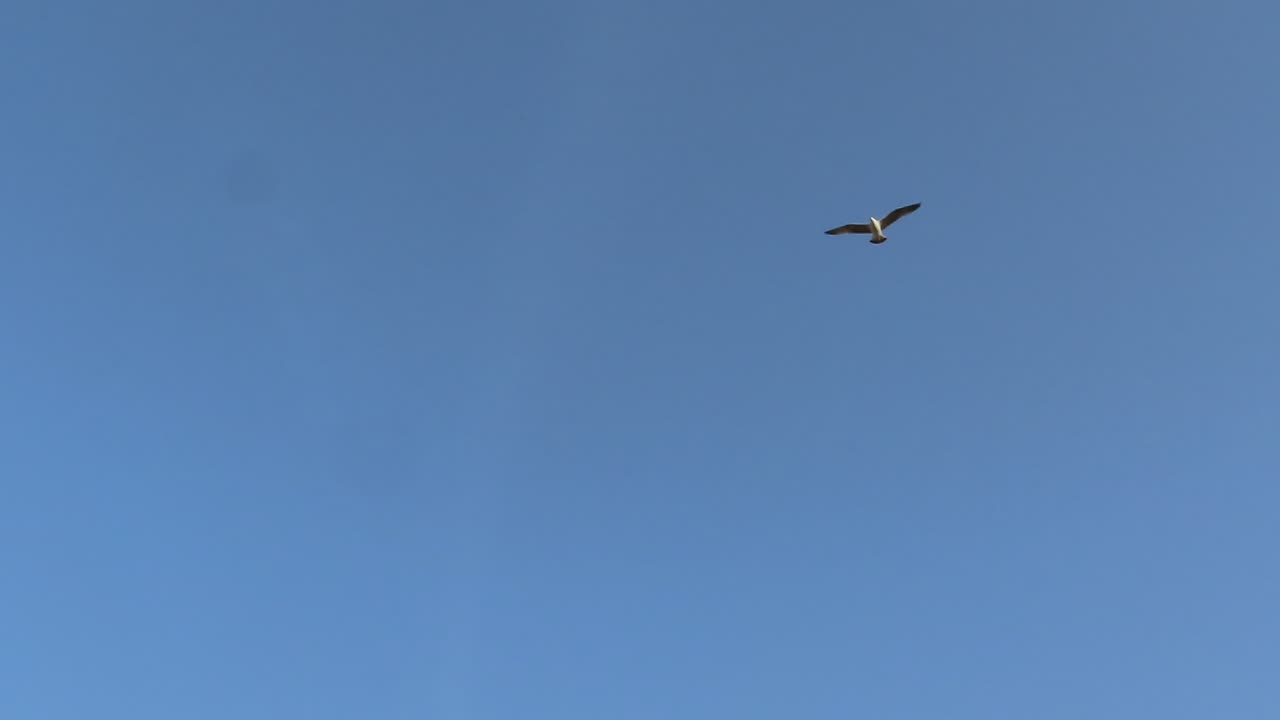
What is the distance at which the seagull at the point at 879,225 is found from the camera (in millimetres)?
28875

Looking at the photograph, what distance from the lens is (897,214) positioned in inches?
1145

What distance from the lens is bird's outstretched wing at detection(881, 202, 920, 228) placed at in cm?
2902

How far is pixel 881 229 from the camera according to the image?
29125mm

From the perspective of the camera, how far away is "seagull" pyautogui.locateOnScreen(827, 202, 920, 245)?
94.7 feet

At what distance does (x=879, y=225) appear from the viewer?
29031 mm

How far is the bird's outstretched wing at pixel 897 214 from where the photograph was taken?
29.0 m

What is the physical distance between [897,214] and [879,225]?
995mm
